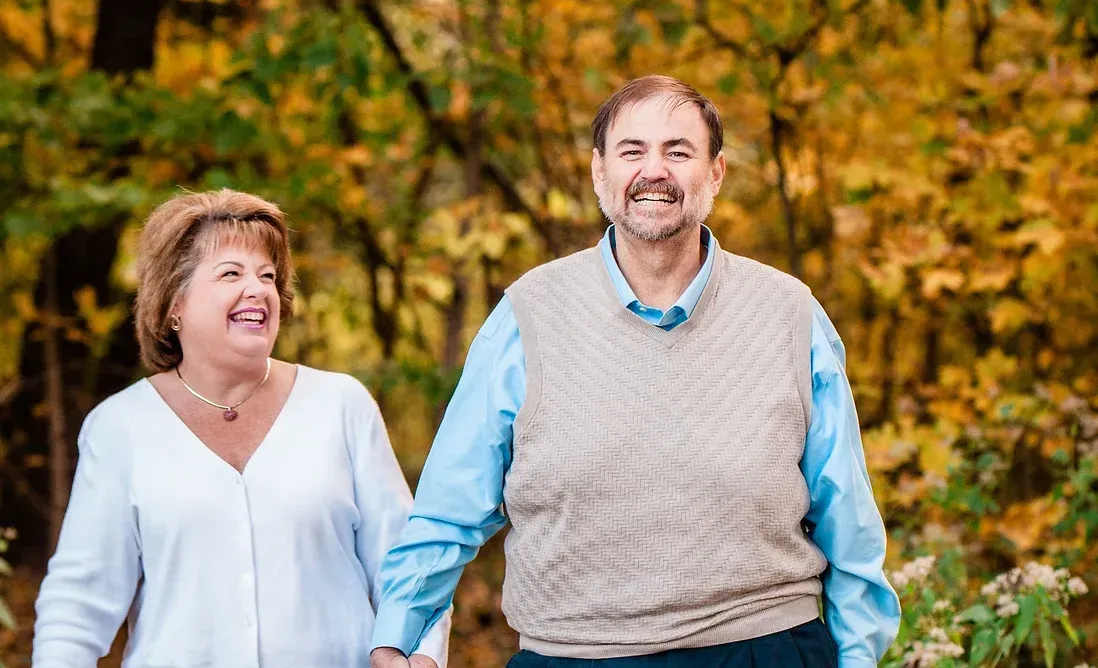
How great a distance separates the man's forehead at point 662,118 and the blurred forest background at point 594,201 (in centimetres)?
136

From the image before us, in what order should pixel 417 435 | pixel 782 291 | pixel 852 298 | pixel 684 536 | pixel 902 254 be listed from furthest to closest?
1. pixel 417 435
2. pixel 852 298
3. pixel 902 254
4. pixel 782 291
5. pixel 684 536

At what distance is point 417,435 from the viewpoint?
1006 cm

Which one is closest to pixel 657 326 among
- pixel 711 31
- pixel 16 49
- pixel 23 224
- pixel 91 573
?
pixel 91 573

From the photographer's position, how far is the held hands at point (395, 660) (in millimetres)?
2273

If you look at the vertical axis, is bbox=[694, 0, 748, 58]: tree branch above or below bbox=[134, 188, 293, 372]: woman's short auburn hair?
above

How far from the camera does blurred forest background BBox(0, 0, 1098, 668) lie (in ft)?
13.8

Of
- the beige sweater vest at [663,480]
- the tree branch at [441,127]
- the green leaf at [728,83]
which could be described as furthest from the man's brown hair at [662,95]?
the tree branch at [441,127]

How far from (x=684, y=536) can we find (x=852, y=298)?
4454mm

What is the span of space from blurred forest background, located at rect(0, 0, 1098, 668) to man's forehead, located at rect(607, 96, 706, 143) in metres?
1.36

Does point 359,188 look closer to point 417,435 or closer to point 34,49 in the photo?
point 34,49

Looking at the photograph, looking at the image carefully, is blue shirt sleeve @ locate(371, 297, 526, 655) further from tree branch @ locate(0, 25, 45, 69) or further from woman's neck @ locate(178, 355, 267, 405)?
tree branch @ locate(0, 25, 45, 69)

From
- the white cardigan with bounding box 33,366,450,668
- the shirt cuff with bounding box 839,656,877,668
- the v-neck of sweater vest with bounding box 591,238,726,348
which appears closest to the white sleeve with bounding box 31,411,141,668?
the white cardigan with bounding box 33,366,450,668

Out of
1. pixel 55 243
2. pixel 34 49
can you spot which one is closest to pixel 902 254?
pixel 55 243

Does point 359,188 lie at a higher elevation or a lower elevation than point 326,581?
higher
